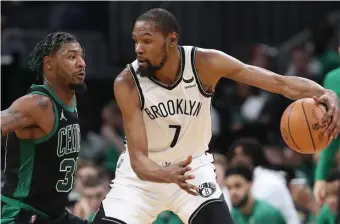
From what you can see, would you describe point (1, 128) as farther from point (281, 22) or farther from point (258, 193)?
point (281, 22)

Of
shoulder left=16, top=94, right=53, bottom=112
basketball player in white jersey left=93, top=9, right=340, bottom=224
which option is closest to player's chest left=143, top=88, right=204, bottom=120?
basketball player in white jersey left=93, top=9, right=340, bottom=224

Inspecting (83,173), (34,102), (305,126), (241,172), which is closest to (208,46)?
(83,173)

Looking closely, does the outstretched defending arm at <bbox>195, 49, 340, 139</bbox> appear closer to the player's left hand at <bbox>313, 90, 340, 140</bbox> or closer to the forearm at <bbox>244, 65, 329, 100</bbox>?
the forearm at <bbox>244, 65, 329, 100</bbox>

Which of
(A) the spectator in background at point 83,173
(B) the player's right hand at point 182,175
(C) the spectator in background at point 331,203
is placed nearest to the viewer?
(B) the player's right hand at point 182,175

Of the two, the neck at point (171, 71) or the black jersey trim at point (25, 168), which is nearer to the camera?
the black jersey trim at point (25, 168)

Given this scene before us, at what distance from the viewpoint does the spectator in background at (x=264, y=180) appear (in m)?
10.5

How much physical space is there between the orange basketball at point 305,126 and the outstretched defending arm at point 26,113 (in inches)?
67.4

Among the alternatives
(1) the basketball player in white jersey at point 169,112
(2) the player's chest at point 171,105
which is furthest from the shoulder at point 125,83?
(2) the player's chest at point 171,105

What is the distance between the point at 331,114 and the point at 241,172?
10.8 feet

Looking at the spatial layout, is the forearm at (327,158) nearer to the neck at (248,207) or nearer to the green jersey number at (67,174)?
the neck at (248,207)

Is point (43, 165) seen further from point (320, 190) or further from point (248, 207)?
point (248, 207)

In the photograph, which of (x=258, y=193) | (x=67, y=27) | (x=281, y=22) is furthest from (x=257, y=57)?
(x=258, y=193)

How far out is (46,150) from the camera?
24.1 feet

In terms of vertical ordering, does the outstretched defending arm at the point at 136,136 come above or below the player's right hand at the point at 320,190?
above
